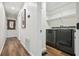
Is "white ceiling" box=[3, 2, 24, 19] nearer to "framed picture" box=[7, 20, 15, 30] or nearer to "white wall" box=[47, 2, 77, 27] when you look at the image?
"white wall" box=[47, 2, 77, 27]

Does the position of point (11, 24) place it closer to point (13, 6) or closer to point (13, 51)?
point (13, 6)

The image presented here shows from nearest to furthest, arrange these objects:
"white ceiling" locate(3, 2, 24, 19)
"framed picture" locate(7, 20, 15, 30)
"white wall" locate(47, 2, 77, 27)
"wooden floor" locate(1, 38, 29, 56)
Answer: "wooden floor" locate(1, 38, 29, 56) → "white wall" locate(47, 2, 77, 27) → "white ceiling" locate(3, 2, 24, 19) → "framed picture" locate(7, 20, 15, 30)

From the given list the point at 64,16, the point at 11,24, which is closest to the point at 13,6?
the point at 64,16

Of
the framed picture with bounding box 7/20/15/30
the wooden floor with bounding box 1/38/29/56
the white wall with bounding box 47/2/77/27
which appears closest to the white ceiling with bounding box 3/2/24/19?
the white wall with bounding box 47/2/77/27

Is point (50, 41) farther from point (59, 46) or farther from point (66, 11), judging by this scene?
point (66, 11)

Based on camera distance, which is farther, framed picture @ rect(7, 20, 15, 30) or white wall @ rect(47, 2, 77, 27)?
framed picture @ rect(7, 20, 15, 30)

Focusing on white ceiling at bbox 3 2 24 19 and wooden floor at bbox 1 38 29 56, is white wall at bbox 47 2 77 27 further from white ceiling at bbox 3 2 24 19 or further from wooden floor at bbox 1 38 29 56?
wooden floor at bbox 1 38 29 56

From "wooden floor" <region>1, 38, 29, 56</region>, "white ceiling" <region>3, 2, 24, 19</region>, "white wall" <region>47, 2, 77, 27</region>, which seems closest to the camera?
"wooden floor" <region>1, 38, 29, 56</region>

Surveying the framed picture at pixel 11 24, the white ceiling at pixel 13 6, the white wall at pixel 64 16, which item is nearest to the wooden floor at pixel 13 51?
the white wall at pixel 64 16

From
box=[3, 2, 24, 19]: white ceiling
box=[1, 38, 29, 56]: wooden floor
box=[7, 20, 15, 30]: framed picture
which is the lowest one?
box=[1, 38, 29, 56]: wooden floor

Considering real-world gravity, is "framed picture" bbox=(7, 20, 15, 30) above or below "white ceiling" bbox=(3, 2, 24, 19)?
below

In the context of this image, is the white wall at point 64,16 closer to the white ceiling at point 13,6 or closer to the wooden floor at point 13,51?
the white ceiling at point 13,6

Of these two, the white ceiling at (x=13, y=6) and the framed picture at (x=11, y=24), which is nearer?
the white ceiling at (x=13, y=6)

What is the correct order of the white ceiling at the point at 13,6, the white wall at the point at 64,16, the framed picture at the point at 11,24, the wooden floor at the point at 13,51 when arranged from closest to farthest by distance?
the wooden floor at the point at 13,51
the white wall at the point at 64,16
the white ceiling at the point at 13,6
the framed picture at the point at 11,24
